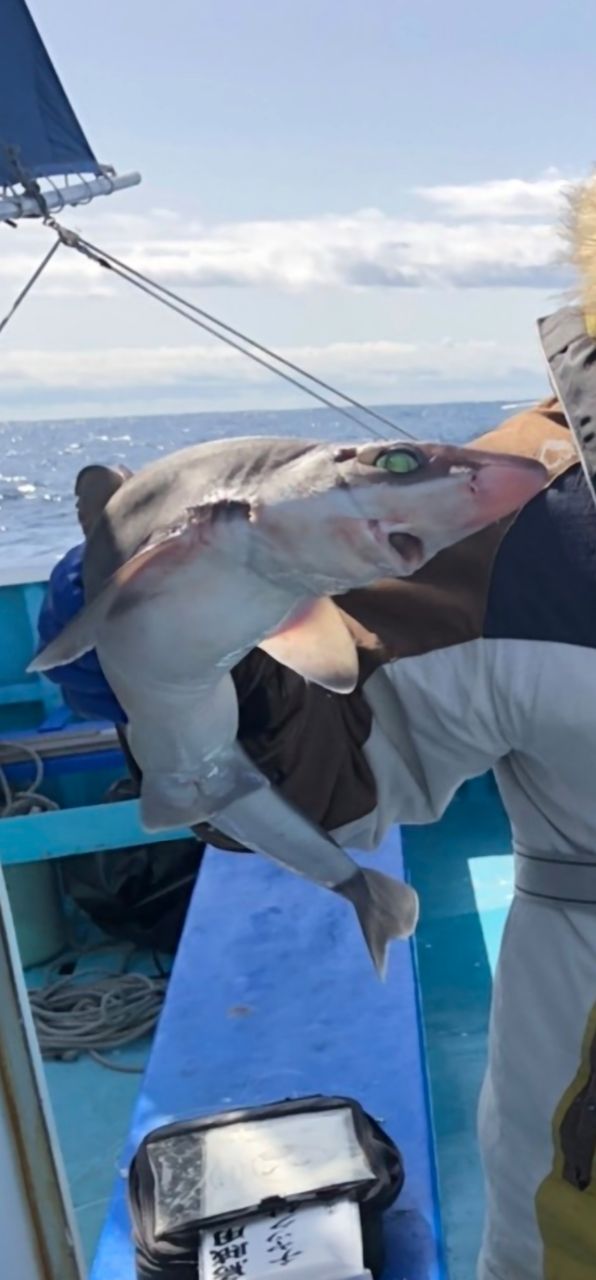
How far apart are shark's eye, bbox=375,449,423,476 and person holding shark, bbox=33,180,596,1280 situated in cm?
21

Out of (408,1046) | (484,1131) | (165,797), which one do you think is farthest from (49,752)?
Result: (165,797)

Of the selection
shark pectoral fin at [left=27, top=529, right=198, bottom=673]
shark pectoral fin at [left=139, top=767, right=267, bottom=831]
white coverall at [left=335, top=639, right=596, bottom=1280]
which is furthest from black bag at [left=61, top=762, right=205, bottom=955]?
shark pectoral fin at [left=27, top=529, right=198, bottom=673]

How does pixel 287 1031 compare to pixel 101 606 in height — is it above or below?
below

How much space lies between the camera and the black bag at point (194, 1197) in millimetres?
1503

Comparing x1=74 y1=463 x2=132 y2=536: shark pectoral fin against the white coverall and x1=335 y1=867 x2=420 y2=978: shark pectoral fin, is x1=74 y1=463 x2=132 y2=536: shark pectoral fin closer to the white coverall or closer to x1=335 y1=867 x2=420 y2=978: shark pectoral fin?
the white coverall

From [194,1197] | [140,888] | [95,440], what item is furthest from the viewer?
[95,440]

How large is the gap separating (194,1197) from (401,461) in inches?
49.5

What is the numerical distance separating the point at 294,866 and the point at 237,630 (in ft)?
1.27

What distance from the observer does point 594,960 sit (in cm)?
Answer: 120

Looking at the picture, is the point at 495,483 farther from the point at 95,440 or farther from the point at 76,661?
the point at 95,440

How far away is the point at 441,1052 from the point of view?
2.84 m

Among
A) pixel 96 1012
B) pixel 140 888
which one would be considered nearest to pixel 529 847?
pixel 96 1012

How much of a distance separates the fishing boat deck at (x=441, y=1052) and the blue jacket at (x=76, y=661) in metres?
0.99

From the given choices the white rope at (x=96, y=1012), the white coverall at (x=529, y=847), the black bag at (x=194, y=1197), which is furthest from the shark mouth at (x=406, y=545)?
the white rope at (x=96, y=1012)
